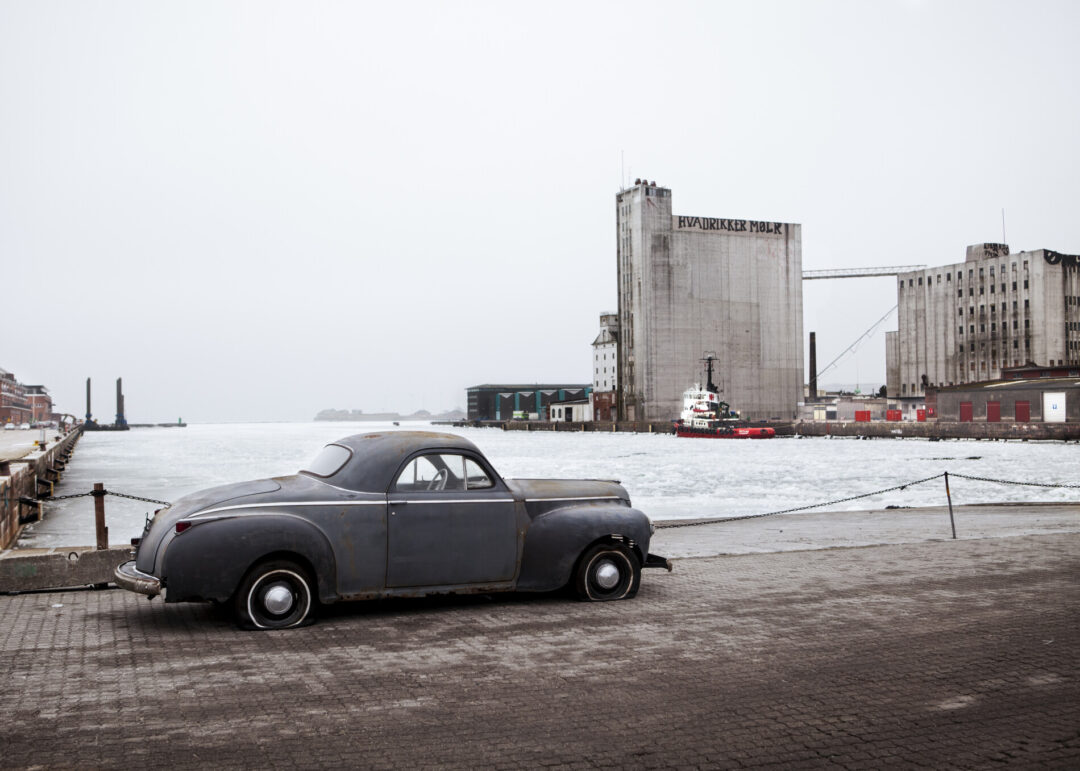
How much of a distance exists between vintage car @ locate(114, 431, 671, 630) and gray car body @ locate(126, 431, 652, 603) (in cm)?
1

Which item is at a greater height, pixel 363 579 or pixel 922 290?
pixel 922 290

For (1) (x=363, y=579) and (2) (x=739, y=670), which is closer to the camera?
(2) (x=739, y=670)

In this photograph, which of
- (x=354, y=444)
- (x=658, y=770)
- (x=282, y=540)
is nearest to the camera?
(x=658, y=770)

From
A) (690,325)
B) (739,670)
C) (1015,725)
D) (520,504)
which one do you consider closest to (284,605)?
(520,504)

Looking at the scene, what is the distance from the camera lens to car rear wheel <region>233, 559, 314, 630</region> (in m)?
7.57

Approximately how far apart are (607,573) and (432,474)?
2114mm

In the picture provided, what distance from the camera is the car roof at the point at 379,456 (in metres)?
8.12

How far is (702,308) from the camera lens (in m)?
143

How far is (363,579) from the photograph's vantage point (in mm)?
7965

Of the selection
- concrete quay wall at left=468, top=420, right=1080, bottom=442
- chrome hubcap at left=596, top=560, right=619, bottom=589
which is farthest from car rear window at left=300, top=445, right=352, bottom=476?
concrete quay wall at left=468, top=420, right=1080, bottom=442

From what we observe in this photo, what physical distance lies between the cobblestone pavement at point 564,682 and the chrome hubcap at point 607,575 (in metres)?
0.30

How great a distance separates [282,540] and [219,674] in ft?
5.19

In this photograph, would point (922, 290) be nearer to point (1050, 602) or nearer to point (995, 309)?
point (995, 309)

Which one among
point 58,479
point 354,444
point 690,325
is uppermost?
point 690,325
